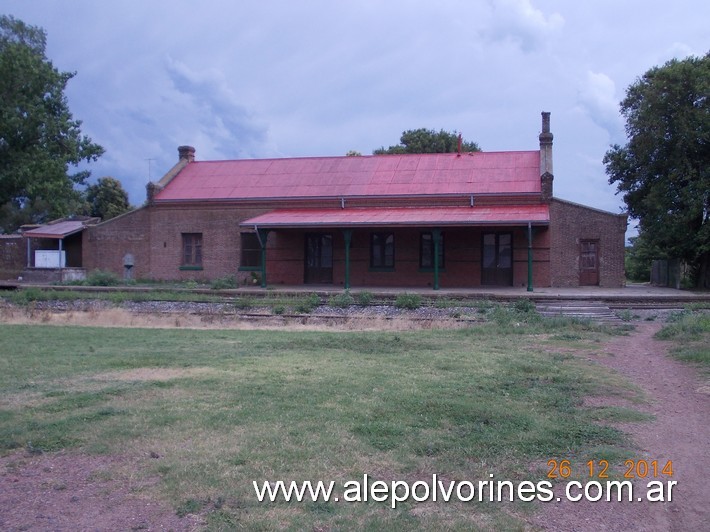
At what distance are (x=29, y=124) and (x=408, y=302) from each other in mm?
11598

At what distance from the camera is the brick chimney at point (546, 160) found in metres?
27.1

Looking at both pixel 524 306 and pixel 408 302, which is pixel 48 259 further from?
pixel 524 306

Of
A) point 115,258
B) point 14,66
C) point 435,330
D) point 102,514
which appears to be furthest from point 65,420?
point 115,258

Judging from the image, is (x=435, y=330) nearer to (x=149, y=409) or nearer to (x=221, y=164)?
(x=149, y=409)

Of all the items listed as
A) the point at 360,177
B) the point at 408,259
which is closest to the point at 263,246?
the point at 408,259

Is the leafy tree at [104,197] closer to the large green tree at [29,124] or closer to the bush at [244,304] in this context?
the bush at [244,304]

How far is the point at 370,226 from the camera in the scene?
25672mm

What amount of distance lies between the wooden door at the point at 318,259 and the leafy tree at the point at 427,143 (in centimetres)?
2285

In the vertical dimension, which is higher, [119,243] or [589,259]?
[119,243]

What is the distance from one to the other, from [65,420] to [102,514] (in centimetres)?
224

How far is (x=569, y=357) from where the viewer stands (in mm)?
10883

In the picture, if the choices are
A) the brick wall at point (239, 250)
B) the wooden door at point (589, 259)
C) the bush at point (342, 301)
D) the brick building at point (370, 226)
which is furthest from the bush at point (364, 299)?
the wooden door at point (589, 259)
